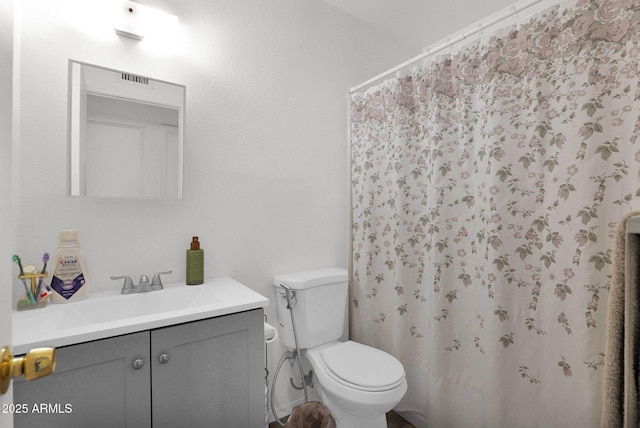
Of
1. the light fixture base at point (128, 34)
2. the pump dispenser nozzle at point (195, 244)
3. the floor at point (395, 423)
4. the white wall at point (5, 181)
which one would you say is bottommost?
the floor at point (395, 423)

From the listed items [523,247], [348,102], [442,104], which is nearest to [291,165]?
[348,102]

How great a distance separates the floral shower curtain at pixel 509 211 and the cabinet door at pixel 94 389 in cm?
132

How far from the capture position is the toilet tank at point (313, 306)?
5.61ft

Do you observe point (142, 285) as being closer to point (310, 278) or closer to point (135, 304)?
point (135, 304)

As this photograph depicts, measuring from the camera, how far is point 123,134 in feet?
4.52

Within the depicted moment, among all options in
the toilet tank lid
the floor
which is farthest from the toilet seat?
the floor

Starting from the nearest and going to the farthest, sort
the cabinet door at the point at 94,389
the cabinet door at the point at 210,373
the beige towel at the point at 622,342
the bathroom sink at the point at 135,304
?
the beige towel at the point at 622,342 → the cabinet door at the point at 94,389 → the cabinet door at the point at 210,373 → the bathroom sink at the point at 135,304

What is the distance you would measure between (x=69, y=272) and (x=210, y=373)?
703mm

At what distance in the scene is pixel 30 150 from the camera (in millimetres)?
1215

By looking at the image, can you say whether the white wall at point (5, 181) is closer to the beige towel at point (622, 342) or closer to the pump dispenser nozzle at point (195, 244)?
the pump dispenser nozzle at point (195, 244)

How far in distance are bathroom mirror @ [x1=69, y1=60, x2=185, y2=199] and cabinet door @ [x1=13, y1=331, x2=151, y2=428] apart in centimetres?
69

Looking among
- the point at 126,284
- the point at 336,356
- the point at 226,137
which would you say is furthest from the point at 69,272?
the point at 336,356

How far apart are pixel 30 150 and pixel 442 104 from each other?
1.82 meters

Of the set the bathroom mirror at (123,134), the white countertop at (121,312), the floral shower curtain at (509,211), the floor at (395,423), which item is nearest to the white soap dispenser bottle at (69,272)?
the white countertop at (121,312)
